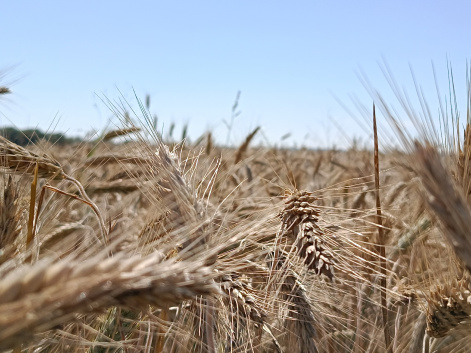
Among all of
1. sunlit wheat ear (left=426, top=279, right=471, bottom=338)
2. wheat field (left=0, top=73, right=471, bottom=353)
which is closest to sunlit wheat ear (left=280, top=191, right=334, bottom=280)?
wheat field (left=0, top=73, right=471, bottom=353)

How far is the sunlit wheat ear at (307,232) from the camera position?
1.28m

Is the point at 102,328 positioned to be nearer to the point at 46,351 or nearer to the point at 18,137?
the point at 46,351

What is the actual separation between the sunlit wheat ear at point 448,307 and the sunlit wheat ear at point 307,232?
350mm

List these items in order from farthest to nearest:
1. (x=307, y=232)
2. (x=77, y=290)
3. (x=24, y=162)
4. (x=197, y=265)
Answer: (x=24, y=162) → (x=307, y=232) → (x=197, y=265) → (x=77, y=290)

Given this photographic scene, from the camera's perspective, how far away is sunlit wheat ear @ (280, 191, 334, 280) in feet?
4.20

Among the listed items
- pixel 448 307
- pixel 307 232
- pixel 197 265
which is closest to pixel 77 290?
pixel 197 265

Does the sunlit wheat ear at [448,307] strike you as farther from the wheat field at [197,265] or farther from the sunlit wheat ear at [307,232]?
the sunlit wheat ear at [307,232]

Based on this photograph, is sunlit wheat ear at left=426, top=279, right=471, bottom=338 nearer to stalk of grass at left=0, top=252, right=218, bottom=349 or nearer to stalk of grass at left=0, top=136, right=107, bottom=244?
stalk of grass at left=0, top=252, right=218, bottom=349

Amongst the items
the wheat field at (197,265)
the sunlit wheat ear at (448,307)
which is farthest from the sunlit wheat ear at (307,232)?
the sunlit wheat ear at (448,307)

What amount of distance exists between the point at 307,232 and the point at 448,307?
45 centimetres

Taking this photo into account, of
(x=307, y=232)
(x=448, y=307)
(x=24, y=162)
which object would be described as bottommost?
(x=448, y=307)

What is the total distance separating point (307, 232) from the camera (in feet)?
4.49

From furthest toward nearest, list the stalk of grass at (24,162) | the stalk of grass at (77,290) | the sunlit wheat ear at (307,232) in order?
the stalk of grass at (24,162)
the sunlit wheat ear at (307,232)
the stalk of grass at (77,290)

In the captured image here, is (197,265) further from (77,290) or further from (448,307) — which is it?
(448,307)
